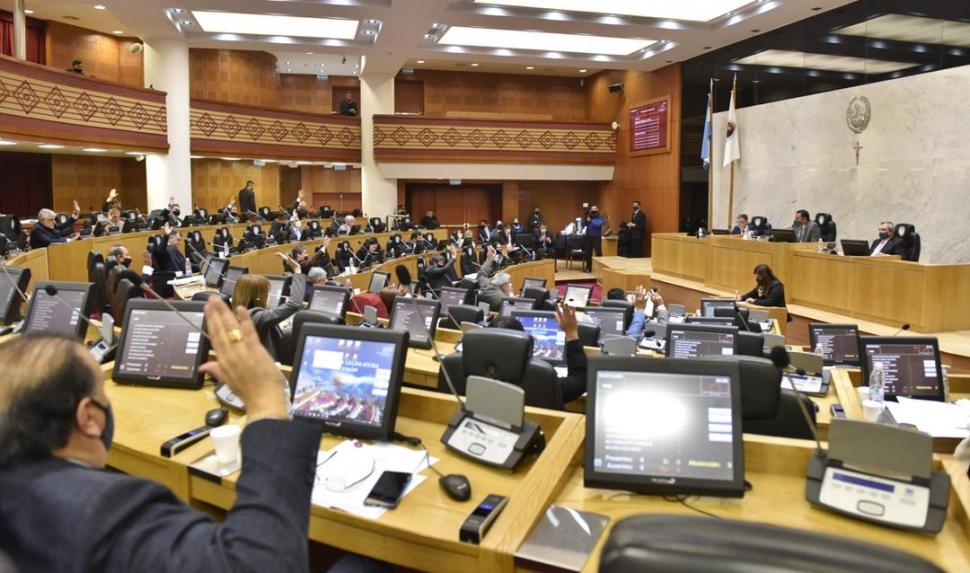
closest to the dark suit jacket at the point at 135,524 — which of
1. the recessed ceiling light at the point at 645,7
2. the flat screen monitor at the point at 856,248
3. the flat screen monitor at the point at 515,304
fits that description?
the flat screen monitor at the point at 515,304

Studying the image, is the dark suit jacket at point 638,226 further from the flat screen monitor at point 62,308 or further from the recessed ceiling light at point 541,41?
the flat screen monitor at point 62,308

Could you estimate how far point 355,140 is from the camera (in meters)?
20.6

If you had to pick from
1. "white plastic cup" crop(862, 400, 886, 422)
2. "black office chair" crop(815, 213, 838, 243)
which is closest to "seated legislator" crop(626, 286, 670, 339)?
"white plastic cup" crop(862, 400, 886, 422)

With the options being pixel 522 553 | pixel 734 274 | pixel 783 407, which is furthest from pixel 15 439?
pixel 734 274

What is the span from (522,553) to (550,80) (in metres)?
24.2

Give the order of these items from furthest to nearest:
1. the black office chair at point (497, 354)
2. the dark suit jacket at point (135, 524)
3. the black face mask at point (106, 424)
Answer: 1. the black office chair at point (497, 354)
2. the black face mask at point (106, 424)
3. the dark suit jacket at point (135, 524)

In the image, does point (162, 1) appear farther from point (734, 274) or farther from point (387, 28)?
point (734, 274)

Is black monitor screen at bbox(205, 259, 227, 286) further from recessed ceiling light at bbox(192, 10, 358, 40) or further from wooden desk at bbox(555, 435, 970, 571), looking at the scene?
wooden desk at bbox(555, 435, 970, 571)

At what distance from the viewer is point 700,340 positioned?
192 inches

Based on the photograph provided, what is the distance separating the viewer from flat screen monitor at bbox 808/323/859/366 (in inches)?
204

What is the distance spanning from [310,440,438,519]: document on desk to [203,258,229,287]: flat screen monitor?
690 centimetres

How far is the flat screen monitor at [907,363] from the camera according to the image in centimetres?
388

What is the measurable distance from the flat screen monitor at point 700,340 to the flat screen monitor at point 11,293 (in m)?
4.76

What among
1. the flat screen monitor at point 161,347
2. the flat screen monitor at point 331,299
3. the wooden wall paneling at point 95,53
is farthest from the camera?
the wooden wall paneling at point 95,53
